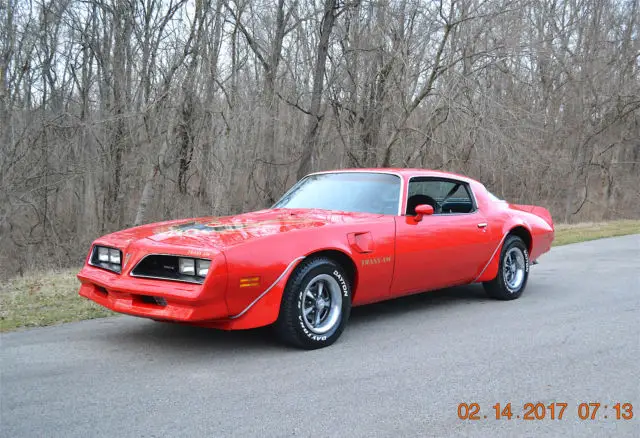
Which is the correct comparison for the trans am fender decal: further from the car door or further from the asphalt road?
the car door

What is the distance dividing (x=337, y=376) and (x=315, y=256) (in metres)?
1.04

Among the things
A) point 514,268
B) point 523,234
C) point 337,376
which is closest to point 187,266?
point 337,376

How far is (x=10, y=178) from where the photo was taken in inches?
548

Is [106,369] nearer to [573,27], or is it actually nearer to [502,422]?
[502,422]

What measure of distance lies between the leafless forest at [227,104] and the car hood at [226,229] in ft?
31.1

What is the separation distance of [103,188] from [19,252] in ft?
9.15

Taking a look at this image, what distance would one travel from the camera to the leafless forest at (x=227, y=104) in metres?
14.4

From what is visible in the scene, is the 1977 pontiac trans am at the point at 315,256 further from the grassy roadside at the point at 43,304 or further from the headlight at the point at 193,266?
the grassy roadside at the point at 43,304

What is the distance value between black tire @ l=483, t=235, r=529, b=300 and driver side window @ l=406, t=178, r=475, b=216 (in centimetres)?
67

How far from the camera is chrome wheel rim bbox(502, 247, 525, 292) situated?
22.5ft

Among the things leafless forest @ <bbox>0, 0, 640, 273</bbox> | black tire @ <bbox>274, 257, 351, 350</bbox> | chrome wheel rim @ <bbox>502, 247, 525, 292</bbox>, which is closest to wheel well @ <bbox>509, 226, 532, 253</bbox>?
chrome wheel rim @ <bbox>502, 247, 525, 292</bbox>

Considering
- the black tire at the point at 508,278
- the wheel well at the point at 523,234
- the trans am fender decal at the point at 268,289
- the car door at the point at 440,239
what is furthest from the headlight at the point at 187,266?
the wheel well at the point at 523,234
